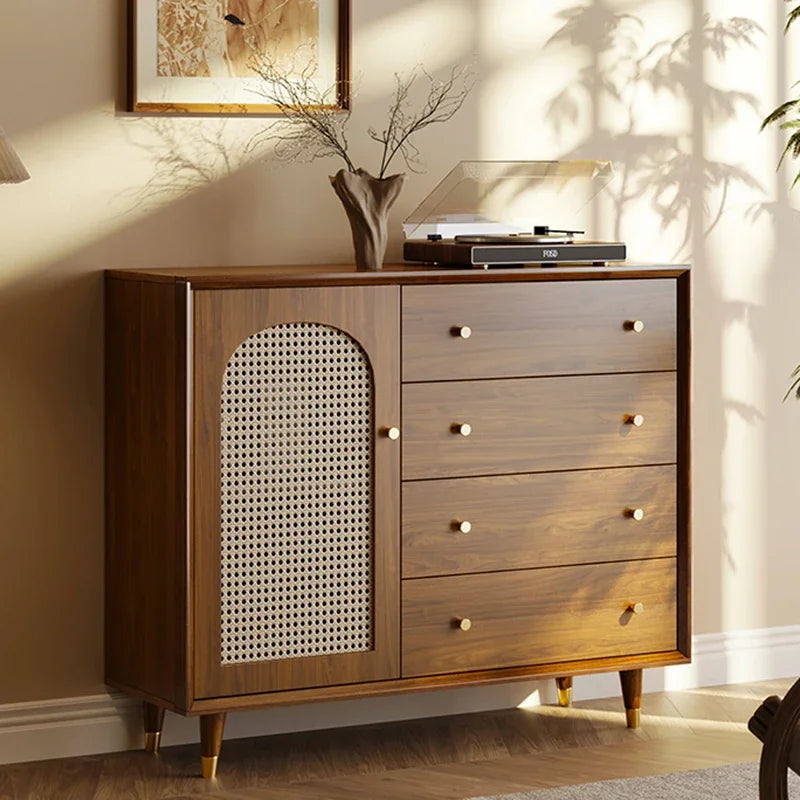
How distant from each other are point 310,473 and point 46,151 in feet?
3.02

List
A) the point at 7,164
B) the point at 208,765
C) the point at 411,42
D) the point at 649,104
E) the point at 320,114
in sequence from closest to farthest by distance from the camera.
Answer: the point at 7,164
the point at 208,765
the point at 320,114
the point at 411,42
the point at 649,104

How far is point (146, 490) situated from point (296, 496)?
33 centimetres

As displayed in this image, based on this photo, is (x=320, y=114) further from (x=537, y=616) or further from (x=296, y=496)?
(x=537, y=616)

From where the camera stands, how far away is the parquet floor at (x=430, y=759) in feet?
11.2

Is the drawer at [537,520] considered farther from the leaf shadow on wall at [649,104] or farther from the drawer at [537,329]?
the leaf shadow on wall at [649,104]

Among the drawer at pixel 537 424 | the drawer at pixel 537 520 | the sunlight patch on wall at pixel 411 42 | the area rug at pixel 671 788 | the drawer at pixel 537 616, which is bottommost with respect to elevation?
the area rug at pixel 671 788

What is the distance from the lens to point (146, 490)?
3.39 metres

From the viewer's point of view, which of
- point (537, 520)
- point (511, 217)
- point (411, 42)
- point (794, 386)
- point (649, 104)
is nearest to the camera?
point (537, 520)

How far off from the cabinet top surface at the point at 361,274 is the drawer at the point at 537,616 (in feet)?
2.18

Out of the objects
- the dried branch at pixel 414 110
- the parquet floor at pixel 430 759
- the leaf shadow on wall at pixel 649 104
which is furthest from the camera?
the leaf shadow on wall at pixel 649 104

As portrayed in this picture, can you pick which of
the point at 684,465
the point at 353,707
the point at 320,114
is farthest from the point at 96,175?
the point at 684,465

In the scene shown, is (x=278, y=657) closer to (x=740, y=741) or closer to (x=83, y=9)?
(x=740, y=741)

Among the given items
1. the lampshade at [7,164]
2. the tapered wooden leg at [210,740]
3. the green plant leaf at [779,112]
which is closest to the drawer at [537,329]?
the green plant leaf at [779,112]

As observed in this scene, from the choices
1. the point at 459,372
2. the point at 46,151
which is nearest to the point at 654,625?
the point at 459,372
